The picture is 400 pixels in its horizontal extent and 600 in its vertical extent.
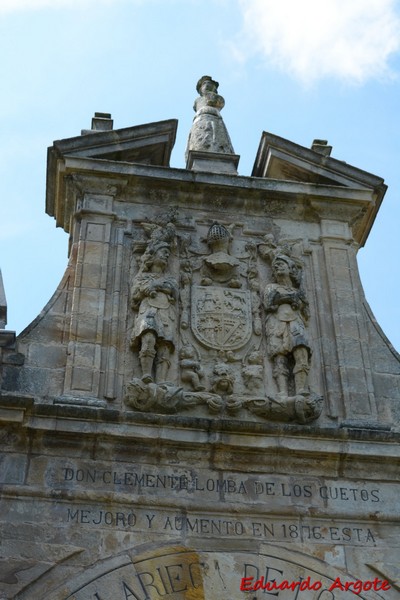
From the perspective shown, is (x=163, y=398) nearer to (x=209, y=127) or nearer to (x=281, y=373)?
(x=281, y=373)

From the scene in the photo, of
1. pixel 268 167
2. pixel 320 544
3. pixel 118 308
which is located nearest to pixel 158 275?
pixel 118 308

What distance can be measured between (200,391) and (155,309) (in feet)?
3.06

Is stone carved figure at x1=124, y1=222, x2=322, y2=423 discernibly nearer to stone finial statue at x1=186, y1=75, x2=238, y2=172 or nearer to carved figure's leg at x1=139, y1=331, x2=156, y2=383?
carved figure's leg at x1=139, y1=331, x2=156, y2=383

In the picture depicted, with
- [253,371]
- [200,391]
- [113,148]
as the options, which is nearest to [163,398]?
[200,391]

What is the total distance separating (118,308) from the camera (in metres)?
9.88

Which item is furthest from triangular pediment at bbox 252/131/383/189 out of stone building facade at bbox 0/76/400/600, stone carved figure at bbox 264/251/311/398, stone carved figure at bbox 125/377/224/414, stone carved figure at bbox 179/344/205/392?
stone carved figure at bbox 125/377/224/414

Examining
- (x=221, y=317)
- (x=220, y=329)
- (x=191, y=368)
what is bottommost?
(x=191, y=368)

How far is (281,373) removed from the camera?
9.51 meters

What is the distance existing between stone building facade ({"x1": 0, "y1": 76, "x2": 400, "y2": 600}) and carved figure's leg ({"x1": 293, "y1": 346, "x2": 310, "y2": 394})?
21mm

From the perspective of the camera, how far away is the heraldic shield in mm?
9734

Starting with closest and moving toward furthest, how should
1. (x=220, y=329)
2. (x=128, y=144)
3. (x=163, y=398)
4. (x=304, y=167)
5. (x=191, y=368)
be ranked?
(x=163, y=398) → (x=191, y=368) → (x=220, y=329) → (x=128, y=144) → (x=304, y=167)

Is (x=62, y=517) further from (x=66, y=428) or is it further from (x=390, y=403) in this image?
(x=390, y=403)

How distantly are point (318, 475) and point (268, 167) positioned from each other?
Answer: 4195mm

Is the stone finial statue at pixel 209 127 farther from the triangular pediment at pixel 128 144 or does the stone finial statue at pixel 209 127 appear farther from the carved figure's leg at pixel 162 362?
the carved figure's leg at pixel 162 362
